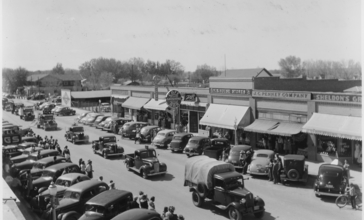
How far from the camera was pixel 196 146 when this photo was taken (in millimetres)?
27219

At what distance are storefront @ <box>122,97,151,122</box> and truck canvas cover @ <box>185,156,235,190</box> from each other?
2952 centimetres

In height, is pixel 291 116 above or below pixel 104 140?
above

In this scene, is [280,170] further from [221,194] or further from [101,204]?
[101,204]

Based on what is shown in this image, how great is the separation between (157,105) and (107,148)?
16.8 metres

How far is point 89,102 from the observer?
74.0 metres

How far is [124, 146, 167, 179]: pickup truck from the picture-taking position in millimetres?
22281

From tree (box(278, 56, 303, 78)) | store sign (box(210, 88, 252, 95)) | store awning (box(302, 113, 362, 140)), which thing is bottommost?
store awning (box(302, 113, 362, 140))

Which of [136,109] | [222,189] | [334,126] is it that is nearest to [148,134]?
[136,109]

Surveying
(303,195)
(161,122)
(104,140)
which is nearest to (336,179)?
(303,195)

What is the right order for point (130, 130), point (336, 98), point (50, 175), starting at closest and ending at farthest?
point (50, 175) < point (336, 98) < point (130, 130)

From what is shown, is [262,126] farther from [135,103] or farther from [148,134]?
[135,103]

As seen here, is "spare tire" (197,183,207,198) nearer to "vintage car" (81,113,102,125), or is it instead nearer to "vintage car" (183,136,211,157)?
"vintage car" (183,136,211,157)

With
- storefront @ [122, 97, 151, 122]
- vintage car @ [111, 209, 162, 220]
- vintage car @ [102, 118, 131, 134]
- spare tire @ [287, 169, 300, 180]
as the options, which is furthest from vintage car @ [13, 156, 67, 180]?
storefront @ [122, 97, 151, 122]

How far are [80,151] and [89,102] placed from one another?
4380 centimetres
